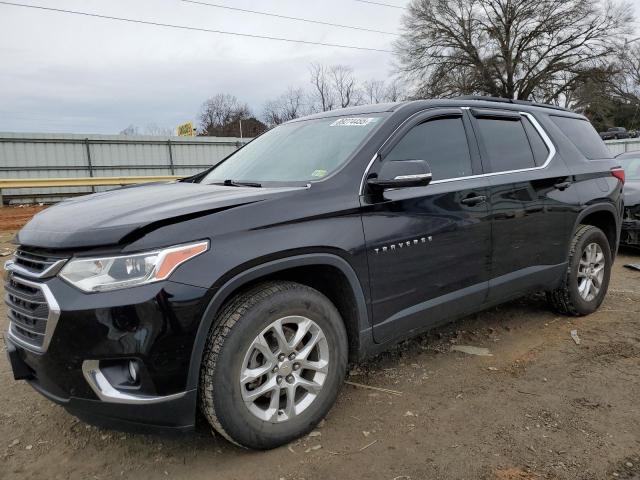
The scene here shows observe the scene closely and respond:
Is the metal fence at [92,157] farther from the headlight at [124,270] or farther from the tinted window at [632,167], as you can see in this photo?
the headlight at [124,270]

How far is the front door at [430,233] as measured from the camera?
2828 millimetres

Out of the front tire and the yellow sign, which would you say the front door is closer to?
the front tire

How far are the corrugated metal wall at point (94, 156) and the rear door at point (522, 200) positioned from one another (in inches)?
668

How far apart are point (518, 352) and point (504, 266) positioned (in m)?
0.72

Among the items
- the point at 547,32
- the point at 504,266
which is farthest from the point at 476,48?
the point at 504,266

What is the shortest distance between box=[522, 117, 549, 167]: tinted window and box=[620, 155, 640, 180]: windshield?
4679 mm

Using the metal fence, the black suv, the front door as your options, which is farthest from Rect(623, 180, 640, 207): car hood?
the metal fence

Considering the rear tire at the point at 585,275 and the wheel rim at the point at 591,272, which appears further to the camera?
the wheel rim at the point at 591,272

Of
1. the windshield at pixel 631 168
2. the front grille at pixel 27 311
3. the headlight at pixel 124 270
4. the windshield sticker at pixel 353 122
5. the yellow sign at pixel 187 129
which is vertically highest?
the yellow sign at pixel 187 129

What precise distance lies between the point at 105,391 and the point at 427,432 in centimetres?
166

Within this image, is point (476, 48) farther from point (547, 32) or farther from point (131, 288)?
point (131, 288)

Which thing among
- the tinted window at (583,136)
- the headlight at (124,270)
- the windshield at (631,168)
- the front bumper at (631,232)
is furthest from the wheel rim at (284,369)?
the windshield at (631,168)

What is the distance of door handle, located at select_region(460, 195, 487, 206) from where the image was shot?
323 cm

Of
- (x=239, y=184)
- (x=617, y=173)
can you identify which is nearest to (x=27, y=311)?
(x=239, y=184)
